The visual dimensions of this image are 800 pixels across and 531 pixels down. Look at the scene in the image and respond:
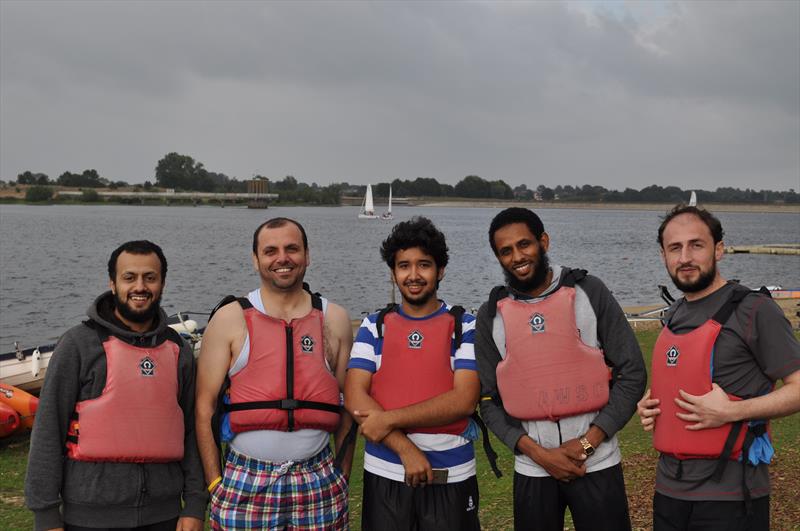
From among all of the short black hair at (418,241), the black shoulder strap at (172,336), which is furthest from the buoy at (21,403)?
the short black hair at (418,241)

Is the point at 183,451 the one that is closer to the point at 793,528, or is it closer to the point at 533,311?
the point at 533,311

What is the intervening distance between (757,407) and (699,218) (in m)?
0.97

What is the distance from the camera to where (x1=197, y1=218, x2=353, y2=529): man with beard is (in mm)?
4027

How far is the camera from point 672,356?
12.6 ft

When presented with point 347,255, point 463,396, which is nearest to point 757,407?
point 463,396

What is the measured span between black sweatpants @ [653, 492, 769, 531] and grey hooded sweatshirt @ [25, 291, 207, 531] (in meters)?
2.43

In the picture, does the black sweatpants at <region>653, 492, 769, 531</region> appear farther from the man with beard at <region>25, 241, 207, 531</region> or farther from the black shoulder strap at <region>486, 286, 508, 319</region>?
the man with beard at <region>25, 241, 207, 531</region>

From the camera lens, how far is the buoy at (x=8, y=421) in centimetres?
1009

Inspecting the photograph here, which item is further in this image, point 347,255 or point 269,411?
point 347,255

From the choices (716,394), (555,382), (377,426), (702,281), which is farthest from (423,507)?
(702,281)

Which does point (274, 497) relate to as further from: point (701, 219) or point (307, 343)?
point (701, 219)

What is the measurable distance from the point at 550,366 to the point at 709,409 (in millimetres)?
790

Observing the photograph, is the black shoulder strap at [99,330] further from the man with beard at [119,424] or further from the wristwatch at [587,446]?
the wristwatch at [587,446]

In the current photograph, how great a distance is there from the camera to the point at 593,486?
13.0 ft
